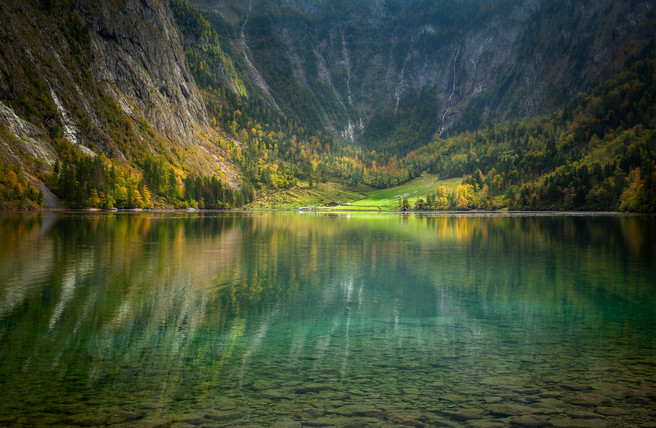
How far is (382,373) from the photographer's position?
16.8 m

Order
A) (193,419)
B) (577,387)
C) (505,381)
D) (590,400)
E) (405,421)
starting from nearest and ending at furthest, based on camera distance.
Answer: (405,421) → (193,419) → (590,400) → (577,387) → (505,381)

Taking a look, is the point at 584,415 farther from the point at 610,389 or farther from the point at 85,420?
the point at 85,420

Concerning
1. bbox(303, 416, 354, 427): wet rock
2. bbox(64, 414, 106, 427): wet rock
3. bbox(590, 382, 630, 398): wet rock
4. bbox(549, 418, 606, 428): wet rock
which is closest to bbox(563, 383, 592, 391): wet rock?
bbox(590, 382, 630, 398): wet rock

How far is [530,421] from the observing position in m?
13.1

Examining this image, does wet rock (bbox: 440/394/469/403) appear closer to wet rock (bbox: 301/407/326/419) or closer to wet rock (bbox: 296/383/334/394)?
wet rock (bbox: 296/383/334/394)

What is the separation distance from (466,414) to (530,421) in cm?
175

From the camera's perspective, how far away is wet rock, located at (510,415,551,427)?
507 inches

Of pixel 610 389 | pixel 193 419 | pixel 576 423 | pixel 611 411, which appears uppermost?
pixel 610 389

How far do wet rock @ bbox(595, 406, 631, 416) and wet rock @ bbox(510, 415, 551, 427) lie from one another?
1828 millimetres

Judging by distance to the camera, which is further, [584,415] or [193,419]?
[584,415]

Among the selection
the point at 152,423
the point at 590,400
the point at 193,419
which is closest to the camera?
the point at 152,423

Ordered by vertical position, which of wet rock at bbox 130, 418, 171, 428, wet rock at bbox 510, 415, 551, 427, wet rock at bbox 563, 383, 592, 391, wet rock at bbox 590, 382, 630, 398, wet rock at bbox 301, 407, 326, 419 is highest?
wet rock at bbox 590, 382, 630, 398

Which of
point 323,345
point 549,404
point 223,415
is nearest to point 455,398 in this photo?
point 549,404

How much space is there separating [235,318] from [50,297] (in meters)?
13.1
